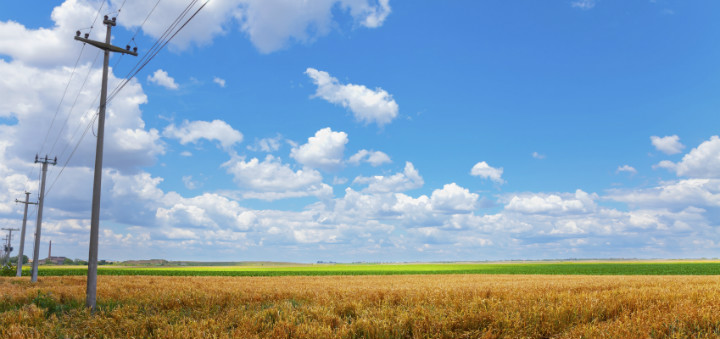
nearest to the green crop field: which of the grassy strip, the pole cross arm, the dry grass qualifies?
the grassy strip

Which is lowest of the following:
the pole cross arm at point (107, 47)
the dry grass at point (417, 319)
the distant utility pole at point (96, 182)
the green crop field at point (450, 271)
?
the green crop field at point (450, 271)

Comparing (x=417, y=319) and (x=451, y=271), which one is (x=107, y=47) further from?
(x=451, y=271)

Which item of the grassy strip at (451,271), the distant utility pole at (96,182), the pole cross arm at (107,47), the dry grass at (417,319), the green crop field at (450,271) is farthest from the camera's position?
the green crop field at (450,271)

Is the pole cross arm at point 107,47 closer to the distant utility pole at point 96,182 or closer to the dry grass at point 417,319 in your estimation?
the distant utility pole at point 96,182

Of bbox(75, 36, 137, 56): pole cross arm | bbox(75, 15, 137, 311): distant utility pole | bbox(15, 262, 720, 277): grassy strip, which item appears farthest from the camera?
bbox(15, 262, 720, 277): grassy strip

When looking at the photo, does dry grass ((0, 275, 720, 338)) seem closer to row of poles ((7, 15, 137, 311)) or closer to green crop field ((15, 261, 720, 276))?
row of poles ((7, 15, 137, 311))

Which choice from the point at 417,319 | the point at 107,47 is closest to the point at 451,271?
the point at 107,47

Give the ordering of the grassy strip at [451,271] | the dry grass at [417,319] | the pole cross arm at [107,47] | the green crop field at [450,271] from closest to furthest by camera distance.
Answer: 1. the dry grass at [417,319]
2. the pole cross arm at [107,47]
3. the grassy strip at [451,271]
4. the green crop field at [450,271]

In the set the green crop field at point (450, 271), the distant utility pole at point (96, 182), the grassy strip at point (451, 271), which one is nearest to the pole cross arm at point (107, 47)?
the distant utility pole at point (96, 182)

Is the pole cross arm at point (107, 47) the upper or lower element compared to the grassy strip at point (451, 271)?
upper

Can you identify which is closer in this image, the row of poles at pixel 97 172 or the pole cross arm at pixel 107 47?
the row of poles at pixel 97 172

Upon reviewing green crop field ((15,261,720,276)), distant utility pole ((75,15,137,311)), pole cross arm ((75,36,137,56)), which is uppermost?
pole cross arm ((75,36,137,56))

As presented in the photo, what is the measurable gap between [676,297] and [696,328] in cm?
316

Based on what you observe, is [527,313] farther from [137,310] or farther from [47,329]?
[47,329]
